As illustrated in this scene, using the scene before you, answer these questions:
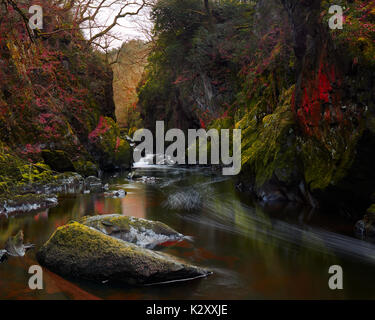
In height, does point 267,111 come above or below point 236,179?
above

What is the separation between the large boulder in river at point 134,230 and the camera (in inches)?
188

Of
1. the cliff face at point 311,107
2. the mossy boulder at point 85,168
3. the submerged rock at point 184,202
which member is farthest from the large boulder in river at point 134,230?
the mossy boulder at point 85,168

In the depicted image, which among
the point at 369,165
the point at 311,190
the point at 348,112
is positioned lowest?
the point at 311,190

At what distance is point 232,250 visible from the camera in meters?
4.72

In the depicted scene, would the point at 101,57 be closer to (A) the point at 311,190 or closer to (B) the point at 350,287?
(A) the point at 311,190

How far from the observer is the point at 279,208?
7.31 metres

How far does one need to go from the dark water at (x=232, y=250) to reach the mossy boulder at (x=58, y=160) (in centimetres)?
331

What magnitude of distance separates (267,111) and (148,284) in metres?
7.96

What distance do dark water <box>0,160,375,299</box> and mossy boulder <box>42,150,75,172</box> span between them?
10.8 feet

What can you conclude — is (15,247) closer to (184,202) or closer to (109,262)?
(109,262)

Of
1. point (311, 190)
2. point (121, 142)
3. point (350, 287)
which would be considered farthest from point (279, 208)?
point (121, 142)

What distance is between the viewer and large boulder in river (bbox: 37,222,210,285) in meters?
3.49

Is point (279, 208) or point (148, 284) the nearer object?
point (148, 284)
